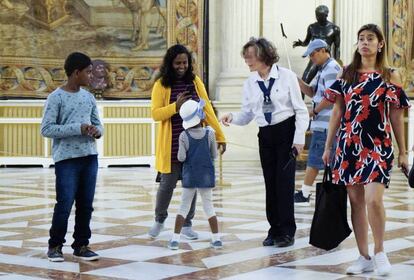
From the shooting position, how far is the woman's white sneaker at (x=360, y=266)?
602 centimetres

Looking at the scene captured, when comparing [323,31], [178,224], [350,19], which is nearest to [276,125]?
[178,224]

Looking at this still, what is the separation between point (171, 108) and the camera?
7.36 metres

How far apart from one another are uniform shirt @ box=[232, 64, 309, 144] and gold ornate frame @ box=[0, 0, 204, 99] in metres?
11.5

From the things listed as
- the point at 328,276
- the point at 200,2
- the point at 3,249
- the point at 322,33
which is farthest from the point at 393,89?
the point at 200,2

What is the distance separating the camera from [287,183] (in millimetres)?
7301

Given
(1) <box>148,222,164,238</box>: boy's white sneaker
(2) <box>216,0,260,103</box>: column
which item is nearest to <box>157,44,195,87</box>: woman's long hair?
(1) <box>148,222,164,238</box>: boy's white sneaker

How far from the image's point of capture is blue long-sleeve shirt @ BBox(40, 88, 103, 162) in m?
6.40

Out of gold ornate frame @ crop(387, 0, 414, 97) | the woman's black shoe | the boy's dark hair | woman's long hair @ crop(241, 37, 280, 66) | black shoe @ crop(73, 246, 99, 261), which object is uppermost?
gold ornate frame @ crop(387, 0, 414, 97)

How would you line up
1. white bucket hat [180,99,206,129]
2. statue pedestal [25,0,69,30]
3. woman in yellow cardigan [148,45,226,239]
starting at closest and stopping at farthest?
white bucket hat [180,99,206,129] < woman in yellow cardigan [148,45,226,239] < statue pedestal [25,0,69,30]

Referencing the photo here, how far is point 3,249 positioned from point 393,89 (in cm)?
315

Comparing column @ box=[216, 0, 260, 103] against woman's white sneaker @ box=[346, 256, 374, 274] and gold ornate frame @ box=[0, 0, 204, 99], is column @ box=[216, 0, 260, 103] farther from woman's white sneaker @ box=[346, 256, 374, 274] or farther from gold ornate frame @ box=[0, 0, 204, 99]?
woman's white sneaker @ box=[346, 256, 374, 274]

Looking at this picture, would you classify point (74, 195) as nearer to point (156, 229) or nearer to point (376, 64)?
point (156, 229)

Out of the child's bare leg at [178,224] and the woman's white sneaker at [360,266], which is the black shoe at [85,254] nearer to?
the child's bare leg at [178,224]

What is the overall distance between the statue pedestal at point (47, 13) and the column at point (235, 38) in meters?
3.24
